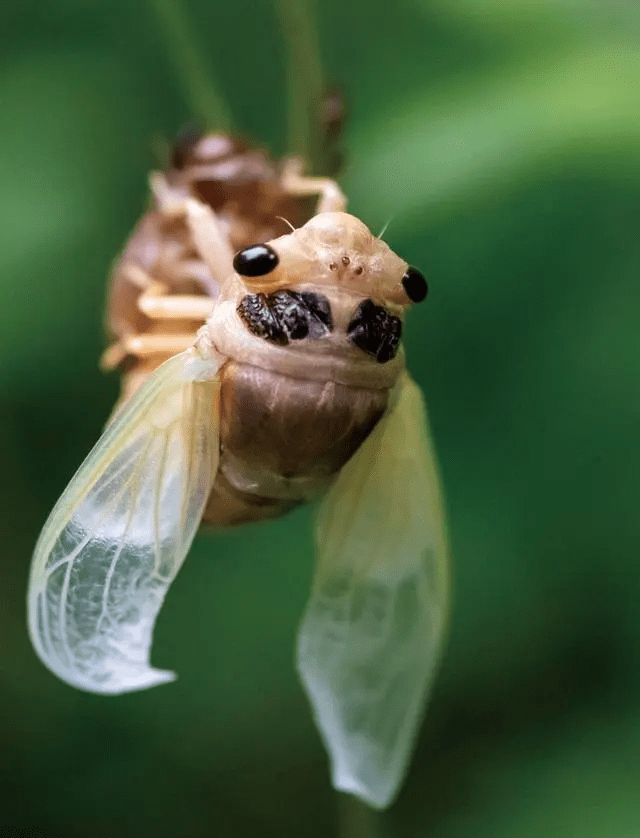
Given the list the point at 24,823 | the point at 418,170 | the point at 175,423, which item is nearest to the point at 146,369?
the point at 175,423

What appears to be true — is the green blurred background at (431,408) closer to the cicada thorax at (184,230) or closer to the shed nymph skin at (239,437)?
the cicada thorax at (184,230)

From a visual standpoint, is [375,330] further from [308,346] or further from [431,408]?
[431,408]

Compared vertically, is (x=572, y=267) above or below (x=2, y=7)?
below

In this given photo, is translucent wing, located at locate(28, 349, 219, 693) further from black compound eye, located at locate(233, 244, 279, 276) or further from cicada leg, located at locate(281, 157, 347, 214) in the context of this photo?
cicada leg, located at locate(281, 157, 347, 214)

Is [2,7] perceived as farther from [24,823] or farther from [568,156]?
[24,823]

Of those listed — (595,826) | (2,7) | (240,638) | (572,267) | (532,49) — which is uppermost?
(2,7)

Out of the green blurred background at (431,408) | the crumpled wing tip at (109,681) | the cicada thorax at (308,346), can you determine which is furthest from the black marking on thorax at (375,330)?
the green blurred background at (431,408)
